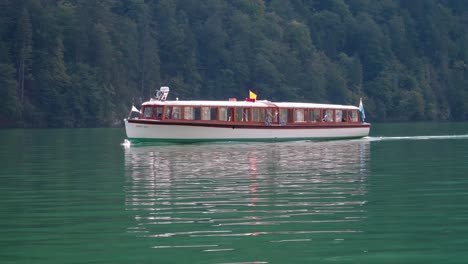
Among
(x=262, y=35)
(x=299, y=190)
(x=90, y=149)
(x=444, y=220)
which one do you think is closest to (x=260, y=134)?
(x=90, y=149)

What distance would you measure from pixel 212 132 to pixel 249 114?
547cm

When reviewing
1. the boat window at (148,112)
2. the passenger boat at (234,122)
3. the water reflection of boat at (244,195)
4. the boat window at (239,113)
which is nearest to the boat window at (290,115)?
the passenger boat at (234,122)

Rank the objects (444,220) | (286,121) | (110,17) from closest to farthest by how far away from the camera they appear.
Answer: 1. (444,220)
2. (286,121)
3. (110,17)

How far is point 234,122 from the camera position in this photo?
74500 millimetres

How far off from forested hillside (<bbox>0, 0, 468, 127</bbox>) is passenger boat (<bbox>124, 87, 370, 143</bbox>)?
65.2 meters

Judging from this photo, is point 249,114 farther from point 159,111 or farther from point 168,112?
point 159,111

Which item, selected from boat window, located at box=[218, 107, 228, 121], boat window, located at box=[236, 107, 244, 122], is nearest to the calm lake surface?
boat window, located at box=[218, 107, 228, 121]

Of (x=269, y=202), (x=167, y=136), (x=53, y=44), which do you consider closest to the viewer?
(x=269, y=202)

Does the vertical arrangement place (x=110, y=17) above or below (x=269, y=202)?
above

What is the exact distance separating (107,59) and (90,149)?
305 feet

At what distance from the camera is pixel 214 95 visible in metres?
172

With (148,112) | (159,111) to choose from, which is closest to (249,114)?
(159,111)

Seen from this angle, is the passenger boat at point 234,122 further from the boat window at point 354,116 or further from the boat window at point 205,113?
the boat window at point 354,116

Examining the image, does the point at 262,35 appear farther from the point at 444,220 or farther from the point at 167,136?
the point at 444,220
